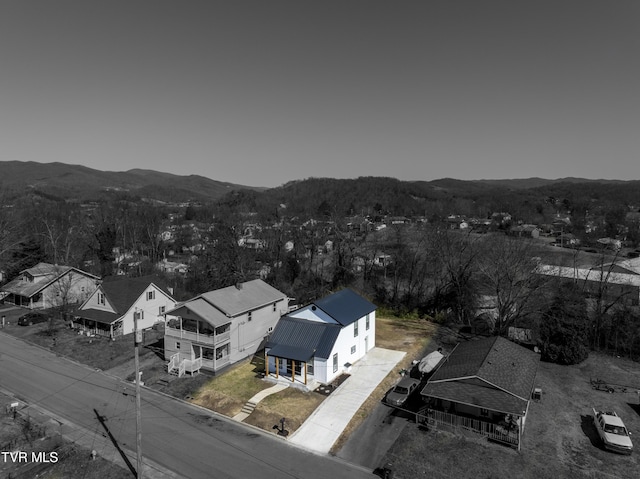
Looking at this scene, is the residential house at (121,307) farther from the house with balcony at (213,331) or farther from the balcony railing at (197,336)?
the house with balcony at (213,331)

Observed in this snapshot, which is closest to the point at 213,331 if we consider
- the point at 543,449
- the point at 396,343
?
the point at 396,343

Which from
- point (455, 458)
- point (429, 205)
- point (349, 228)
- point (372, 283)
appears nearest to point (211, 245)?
point (349, 228)

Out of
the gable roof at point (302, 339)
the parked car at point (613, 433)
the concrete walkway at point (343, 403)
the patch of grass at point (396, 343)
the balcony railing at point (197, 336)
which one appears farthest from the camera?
the balcony railing at point (197, 336)

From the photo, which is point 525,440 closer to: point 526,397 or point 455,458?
point 526,397

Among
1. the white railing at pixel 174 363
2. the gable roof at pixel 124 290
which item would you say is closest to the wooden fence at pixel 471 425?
the white railing at pixel 174 363

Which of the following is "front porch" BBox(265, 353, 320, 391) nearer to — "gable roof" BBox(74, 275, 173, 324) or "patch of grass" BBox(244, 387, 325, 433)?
"patch of grass" BBox(244, 387, 325, 433)

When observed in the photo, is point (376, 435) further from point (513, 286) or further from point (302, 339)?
point (513, 286)

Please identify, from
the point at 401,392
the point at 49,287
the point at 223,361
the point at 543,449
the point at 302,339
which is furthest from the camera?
the point at 49,287

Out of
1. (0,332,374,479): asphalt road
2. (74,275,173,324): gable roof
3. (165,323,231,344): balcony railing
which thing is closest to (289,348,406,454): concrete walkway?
(0,332,374,479): asphalt road
